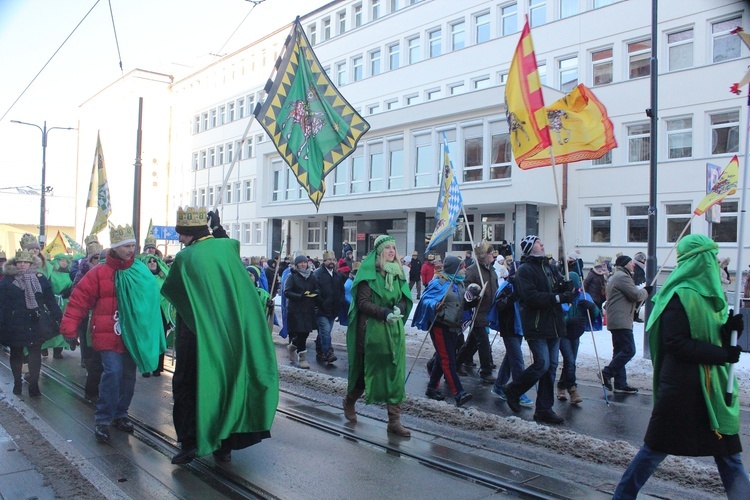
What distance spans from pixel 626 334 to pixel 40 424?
6.73 meters

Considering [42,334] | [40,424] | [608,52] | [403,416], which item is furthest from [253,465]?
[608,52]

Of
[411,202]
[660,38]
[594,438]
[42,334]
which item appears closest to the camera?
[594,438]

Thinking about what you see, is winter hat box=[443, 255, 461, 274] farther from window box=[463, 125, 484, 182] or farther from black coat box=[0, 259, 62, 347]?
window box=[463, 125, 484, 182]

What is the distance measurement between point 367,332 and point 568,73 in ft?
82.6

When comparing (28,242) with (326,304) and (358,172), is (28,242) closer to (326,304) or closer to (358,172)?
(326,304)

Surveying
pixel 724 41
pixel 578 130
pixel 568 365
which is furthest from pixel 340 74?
pixel 568 365

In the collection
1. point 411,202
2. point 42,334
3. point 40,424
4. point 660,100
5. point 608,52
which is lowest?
point 40,424

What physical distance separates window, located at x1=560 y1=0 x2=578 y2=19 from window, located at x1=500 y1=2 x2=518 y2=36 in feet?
7.49

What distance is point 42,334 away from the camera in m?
7.98

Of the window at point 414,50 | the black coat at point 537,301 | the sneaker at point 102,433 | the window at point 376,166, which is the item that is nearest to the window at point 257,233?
the window at point 376,166

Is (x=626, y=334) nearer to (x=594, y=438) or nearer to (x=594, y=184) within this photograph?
(x=594, y=438)

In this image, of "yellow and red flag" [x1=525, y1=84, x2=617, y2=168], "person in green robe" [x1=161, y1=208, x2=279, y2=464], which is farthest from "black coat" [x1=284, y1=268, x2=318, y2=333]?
"person in green robe" [x1=161, y1=208, x2=279, y2=464]

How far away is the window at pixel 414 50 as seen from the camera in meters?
35.4

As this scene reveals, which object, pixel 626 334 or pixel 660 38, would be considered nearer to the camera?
pixel 626 334
